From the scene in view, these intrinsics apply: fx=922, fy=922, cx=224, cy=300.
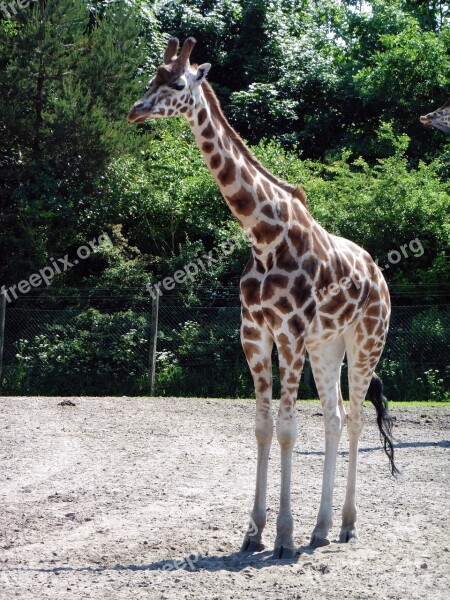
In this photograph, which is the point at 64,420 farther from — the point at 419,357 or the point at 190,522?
the point at 419,357

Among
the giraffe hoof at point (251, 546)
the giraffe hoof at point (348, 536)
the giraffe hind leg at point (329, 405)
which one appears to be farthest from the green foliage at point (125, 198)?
the giraffe hoof at point (251, 546)

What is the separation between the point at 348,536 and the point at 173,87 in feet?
11.1

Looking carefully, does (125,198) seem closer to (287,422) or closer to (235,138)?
(235,138)

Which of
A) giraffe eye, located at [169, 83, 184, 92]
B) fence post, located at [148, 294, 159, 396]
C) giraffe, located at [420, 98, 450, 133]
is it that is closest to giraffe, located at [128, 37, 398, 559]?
giraffe eye, located at [169, 83, 184, 92]

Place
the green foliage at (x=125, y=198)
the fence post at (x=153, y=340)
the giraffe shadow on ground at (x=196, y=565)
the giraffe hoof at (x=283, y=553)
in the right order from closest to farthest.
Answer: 1. the giraffe shadow on ground at (x=196, y=565)
2. the giraffe hoof at (x=283, y=553)
3. the fence post at (x=153, y=340)
4. the green foliage at (x=125, y=198)

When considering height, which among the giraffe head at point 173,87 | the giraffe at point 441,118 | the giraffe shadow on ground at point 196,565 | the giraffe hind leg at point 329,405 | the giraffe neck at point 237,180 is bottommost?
the giraffe shadow on ground at point 196,565

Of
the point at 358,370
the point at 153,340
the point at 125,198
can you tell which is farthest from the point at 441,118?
the point at 125,198

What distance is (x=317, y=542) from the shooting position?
6.43 m

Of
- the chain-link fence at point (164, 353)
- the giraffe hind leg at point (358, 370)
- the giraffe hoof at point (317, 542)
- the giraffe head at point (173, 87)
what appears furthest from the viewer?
the chain-link fence at point (164, 353)

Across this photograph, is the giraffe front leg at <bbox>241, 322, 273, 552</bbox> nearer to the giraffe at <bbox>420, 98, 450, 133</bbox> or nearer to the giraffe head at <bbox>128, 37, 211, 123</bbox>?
the giraffe head at <bbox>128, 37, 211, 123</bbox>

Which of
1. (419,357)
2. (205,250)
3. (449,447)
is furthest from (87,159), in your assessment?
(449,447)

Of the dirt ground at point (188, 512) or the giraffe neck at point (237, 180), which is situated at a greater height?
the giraffe neck at point (237, 180)

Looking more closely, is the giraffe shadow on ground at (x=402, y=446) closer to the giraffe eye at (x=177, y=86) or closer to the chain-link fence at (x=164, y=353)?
the chain-link fence at (x=164, y=353)

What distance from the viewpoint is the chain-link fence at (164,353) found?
15914 millimetres
